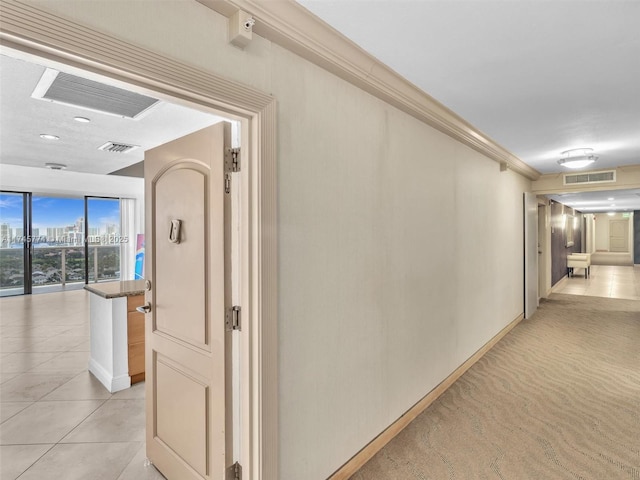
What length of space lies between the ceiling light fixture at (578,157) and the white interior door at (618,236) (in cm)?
1871

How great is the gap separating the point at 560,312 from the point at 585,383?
349 cm

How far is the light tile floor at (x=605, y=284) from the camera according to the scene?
8.17 meters

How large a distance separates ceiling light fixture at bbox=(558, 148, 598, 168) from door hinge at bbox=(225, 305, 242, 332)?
4.90 metres

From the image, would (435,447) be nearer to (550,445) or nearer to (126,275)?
(550,445)

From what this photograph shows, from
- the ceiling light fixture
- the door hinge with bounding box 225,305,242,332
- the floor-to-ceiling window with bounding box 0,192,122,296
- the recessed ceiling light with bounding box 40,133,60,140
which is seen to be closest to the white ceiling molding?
the door hinge with bounding box 225,305,242,332

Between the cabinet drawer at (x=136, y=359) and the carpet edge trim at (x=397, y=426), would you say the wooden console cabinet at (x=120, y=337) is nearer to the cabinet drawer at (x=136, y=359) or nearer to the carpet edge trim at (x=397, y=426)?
the cabinet drawer at (x=136, y=359)

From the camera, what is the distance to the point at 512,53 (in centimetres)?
207

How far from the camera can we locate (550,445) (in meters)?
2.42

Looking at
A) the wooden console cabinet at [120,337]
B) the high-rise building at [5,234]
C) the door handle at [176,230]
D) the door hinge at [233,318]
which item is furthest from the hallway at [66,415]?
the high-rise building at [5,234]

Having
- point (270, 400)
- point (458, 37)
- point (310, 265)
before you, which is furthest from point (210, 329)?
point (458, 37)

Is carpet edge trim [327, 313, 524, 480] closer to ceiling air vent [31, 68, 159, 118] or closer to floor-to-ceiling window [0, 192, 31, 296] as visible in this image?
ceiling air vent [31, 68, 159, 118]

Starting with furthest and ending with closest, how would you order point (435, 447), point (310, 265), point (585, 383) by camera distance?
1. point (585, 383)
2. point (435, 447)
3. point (310, 265)

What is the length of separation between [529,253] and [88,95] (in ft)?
21.4

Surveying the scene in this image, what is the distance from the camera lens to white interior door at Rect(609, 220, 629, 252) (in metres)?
18.7
